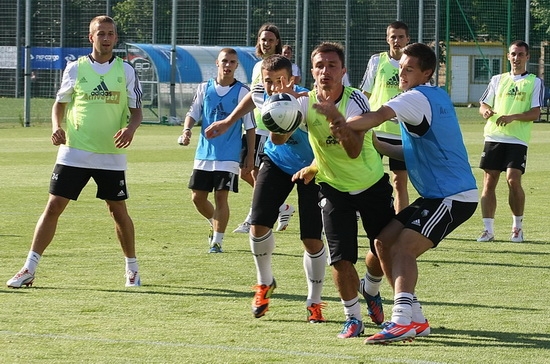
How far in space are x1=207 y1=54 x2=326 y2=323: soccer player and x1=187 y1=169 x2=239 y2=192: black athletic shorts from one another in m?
3.10

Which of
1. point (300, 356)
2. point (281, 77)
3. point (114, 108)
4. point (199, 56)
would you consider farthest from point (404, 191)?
point (199, 56)

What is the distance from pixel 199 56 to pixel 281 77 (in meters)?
31.3

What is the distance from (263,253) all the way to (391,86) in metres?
5.05

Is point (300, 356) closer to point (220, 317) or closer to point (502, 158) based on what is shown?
point (220, 317)

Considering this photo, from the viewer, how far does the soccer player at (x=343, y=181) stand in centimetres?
735

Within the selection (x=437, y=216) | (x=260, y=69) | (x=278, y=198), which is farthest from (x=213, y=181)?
(x=437, y=216)

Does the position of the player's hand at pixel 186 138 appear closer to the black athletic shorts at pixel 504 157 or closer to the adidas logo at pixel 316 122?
the adidas logo at pixel 316 122

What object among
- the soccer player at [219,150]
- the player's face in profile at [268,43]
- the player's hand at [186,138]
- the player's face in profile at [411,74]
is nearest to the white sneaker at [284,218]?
the soccer player at [219,150]

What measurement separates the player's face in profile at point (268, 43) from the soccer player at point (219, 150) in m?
1.34

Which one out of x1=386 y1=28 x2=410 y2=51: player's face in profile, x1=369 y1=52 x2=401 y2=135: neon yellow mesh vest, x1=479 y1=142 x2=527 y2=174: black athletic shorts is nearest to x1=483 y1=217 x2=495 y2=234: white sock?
x1=479 y1=142 x2=527 y2=174: black athletic shorts

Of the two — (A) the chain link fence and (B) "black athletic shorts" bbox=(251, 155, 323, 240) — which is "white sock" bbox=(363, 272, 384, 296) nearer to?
(B) "black athletic shorts" bbox=(251, 155, 323, 240)

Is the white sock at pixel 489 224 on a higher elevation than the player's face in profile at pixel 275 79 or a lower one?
lower

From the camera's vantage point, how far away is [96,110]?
30.8 ft

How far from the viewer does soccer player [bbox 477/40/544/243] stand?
12970 mm
